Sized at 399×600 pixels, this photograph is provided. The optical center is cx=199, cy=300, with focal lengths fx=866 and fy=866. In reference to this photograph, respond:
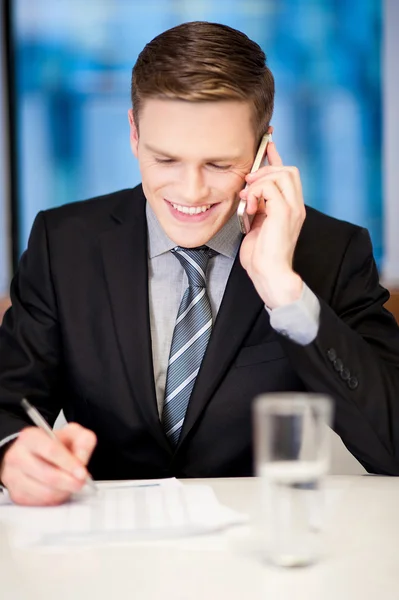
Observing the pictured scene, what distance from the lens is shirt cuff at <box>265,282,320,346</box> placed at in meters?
1.49

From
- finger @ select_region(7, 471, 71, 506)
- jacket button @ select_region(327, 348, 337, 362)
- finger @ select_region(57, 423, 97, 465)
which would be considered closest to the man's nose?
jacket button @ select_region(327, 348, 337, 362)

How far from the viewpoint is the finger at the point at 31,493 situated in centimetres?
127

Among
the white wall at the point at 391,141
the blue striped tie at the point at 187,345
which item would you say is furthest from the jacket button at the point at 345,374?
the white wall at the point at 391,141

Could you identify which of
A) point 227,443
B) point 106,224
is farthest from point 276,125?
point 227,443

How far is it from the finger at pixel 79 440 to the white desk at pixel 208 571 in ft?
0.77

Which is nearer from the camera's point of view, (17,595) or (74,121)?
(17,595)

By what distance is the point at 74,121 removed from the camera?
4.11 meters

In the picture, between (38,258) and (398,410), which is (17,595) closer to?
(398,410)

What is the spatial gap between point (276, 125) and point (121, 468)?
8.67 feet

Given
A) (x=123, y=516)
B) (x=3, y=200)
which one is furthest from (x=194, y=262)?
(x=3, y=200)

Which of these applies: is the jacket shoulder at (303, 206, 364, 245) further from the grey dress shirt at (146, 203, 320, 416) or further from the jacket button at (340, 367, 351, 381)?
the jacket button at (340, 367, 351, 381)

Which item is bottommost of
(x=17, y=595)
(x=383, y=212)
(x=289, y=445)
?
(x=383, y=212)

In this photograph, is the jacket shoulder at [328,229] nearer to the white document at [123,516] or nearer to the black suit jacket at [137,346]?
the black suit jacket at [137,346]

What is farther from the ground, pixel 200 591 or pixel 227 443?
pixel 200 591
